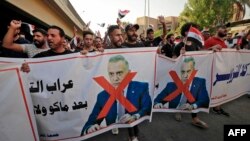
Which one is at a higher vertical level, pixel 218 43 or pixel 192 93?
pixel 218 43

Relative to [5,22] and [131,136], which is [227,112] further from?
[5,22]

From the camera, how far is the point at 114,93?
4.10 metres

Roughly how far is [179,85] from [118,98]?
5.41 ft

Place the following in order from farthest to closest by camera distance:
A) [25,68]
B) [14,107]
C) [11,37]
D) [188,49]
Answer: [188,49], [11,37], [25,68], [14,107]

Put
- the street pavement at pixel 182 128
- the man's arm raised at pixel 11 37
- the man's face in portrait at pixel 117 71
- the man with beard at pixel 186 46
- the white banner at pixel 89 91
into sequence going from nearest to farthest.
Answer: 1. the white banner at pixel 89 91
2. the man's arm raised at pixel 11 37
3. the man's face in portrait at pixel 117 71
4. the street pavement at pixel 182 128
5. the man with beard at pixel 186 46

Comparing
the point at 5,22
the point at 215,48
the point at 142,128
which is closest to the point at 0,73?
the point at 142,128

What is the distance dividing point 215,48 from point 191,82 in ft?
3.35

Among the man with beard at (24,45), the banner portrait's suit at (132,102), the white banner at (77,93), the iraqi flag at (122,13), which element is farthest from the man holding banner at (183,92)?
Result: the iraqi flag at (122,13)

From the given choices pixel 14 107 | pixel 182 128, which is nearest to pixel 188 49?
pixel 182 128

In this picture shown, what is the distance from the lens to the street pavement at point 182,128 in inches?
183

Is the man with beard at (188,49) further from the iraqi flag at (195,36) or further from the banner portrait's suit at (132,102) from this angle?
the banner portrait's suit at (132,102)

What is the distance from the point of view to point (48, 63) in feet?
11.9

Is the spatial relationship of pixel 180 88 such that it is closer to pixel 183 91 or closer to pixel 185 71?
pixel 183 91

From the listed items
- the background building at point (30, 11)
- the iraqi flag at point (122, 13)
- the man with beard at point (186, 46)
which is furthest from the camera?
the iraqi flag at point (122, 13)
